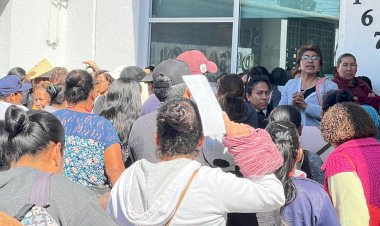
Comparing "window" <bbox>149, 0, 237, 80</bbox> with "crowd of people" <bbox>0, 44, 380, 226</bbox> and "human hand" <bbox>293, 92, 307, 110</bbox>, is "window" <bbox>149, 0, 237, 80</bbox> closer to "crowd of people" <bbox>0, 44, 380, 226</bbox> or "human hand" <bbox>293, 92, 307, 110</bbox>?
"human hand" <bbox>293, 92, 307, 110</bbox>

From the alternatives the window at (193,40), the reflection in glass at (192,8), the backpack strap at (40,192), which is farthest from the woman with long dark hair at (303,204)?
the reflection in glass at (192,8)

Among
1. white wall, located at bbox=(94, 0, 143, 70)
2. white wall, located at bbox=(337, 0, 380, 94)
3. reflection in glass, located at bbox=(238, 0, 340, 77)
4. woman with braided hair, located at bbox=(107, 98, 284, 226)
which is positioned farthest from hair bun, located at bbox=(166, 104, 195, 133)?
white wall, located at bbox=(94, 0, 143, 70)

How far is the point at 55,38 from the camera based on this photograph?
416 inches

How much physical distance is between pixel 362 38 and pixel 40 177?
533 centimetres

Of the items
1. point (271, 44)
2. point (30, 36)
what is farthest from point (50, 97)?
point (30, 36)

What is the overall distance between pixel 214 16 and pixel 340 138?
5.65 meters

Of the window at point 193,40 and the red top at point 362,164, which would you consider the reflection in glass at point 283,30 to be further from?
the red top at point 362,164

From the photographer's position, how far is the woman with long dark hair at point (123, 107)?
5242 mm

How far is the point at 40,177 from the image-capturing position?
9.26 feet

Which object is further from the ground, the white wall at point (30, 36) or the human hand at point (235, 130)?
the white wall at point (30, 36)

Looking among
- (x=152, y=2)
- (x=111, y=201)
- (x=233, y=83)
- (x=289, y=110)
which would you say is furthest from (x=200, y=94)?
(x=152, y=2)

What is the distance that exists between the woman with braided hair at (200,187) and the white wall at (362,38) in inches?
182

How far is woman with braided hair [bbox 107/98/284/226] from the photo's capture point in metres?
2.94

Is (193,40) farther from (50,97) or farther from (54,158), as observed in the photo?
(54,158)
